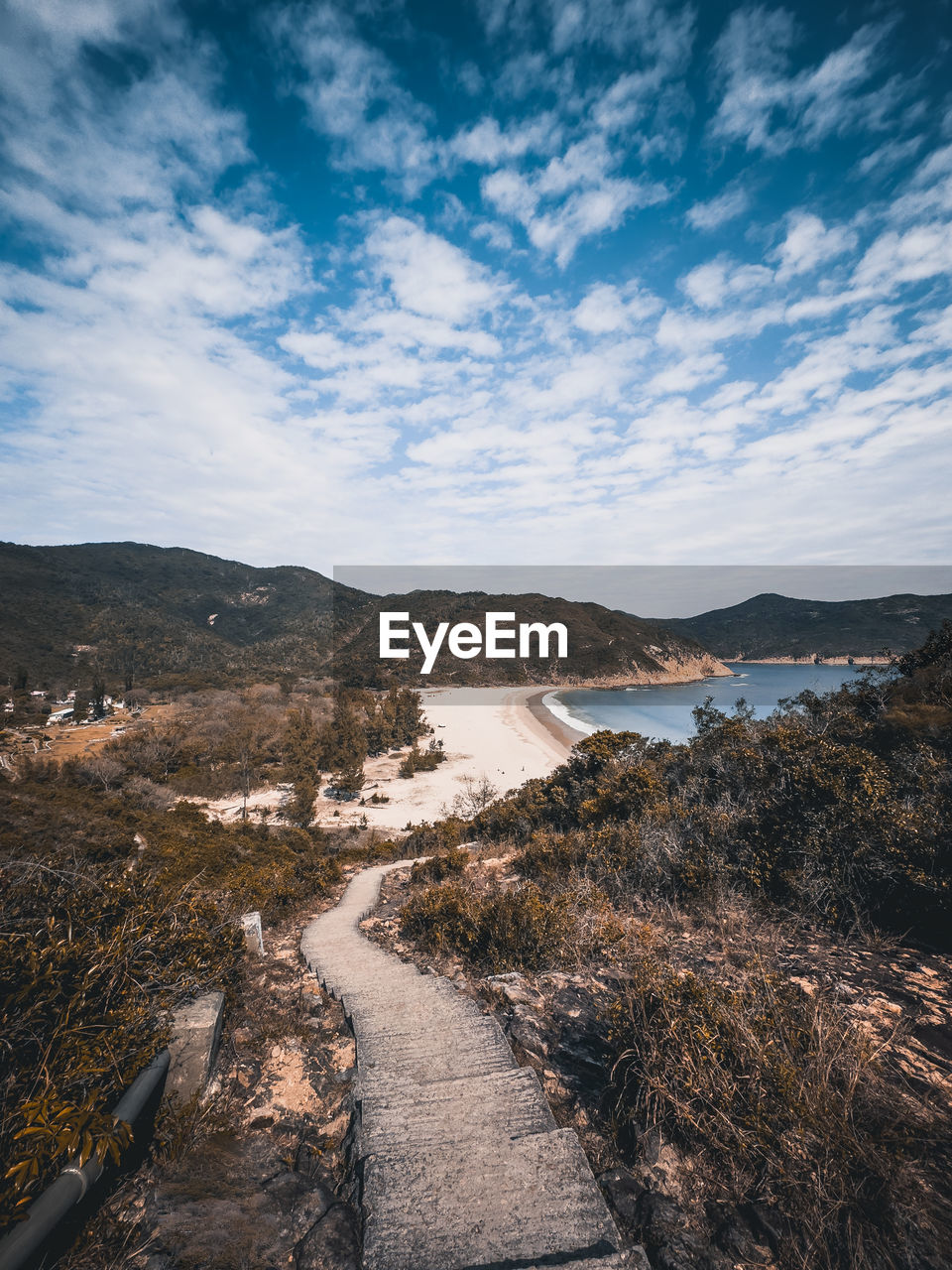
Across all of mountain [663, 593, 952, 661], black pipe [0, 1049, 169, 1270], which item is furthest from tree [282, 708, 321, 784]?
mountain [663, 593, 952, 661]

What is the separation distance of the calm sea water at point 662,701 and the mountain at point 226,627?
930 cm

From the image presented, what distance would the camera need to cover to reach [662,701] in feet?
218

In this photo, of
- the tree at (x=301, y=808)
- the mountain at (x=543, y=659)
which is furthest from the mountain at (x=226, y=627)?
the tree at (x=301, y=808)

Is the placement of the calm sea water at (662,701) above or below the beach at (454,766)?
below

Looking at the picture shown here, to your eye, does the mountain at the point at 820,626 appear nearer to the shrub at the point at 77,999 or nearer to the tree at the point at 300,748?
the tree at the point at 300,748

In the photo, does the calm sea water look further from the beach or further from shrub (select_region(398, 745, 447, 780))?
shrub (select_region(398, 745, 447, 780))

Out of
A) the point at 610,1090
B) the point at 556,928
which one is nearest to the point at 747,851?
the point at 556,928

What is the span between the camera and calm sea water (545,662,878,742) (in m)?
45.4

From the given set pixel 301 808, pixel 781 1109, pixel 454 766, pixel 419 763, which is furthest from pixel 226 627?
pixel 781 1109

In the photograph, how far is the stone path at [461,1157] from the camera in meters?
2.28

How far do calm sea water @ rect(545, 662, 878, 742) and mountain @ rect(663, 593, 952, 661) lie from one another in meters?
47.8

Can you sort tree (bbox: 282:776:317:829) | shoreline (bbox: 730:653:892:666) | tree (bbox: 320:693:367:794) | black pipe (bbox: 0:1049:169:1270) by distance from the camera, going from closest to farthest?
1. black pipe (bbox: 0:1049:169:1270)
2. tree (bbox: 282:776:317:829)
3. tree (bbox: 320:693:367:794)
4. shoreline (bbox: 730:653:892:666)

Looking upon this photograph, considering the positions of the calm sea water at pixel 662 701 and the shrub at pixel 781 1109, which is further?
the calm sea water at pixel 662 701

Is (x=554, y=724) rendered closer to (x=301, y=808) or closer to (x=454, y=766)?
(x=454, y=766)
